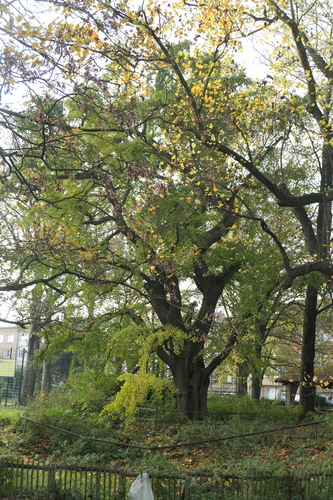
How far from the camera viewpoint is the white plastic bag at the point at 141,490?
30.2 ft

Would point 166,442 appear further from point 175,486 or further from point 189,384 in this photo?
point 175,486

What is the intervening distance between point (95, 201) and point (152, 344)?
5.41 m

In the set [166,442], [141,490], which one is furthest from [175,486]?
[166,442]

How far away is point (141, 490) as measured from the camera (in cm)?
926

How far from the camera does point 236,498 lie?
9445 millimetres

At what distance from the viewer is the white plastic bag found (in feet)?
30.2

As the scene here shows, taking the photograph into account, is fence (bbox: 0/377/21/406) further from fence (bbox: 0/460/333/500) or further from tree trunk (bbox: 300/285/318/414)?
fence (bbox: 0/460/333/500)

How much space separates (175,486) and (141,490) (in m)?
0.61

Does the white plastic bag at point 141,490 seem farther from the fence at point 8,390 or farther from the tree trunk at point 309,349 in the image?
the fence at point 8,390

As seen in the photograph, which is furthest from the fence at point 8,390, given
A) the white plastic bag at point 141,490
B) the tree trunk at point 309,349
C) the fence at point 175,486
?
the white plastic bag at point 141,490

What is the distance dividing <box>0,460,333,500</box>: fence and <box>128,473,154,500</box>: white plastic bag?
1.12 feet

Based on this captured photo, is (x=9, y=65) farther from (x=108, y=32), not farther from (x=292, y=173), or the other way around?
(x=292, y=173)

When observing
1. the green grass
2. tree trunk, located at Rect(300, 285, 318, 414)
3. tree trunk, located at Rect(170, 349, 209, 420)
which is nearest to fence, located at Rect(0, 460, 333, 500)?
the green grass

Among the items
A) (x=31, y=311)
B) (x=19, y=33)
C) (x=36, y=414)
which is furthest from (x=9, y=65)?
(x=36, y=414)
